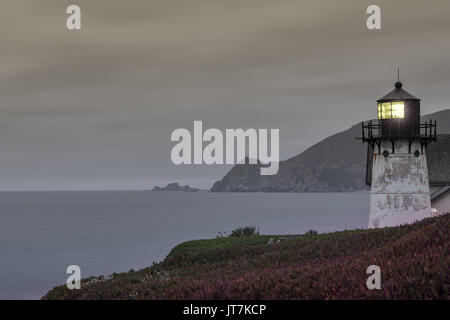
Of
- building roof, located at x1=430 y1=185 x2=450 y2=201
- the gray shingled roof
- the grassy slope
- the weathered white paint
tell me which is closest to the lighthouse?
the weathered white paint

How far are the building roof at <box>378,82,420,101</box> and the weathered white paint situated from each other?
105 inches

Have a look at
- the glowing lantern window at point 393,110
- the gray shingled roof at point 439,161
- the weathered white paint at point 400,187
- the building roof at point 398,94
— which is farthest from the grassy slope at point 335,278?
the gray shingled roof at point 439,161

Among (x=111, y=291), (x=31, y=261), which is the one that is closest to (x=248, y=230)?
(x=111, y=291)

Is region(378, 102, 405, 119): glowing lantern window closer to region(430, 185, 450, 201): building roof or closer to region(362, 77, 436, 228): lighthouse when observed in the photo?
region(362, 77, 436, 228): lighthouse

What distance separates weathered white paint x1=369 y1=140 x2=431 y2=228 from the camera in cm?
2991

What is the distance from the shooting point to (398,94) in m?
30.6

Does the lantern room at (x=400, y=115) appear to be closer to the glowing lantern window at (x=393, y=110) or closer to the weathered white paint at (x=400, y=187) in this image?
the glowing lantern window at (x=393, y=110)

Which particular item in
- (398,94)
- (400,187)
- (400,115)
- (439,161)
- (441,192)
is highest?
(398,94)

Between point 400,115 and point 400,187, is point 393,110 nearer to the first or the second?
point 400,115

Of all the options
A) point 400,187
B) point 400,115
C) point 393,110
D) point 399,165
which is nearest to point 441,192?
point 400,187

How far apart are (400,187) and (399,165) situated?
52.6 inches

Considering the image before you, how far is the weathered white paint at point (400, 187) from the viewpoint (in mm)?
29906
